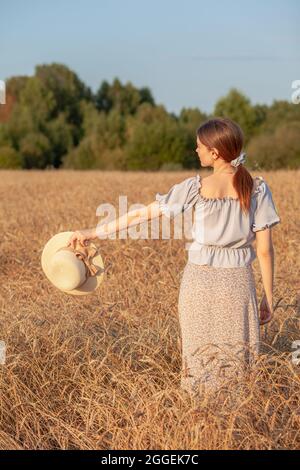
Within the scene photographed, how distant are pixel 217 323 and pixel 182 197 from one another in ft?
1.84

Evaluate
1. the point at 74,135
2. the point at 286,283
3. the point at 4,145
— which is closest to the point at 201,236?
the point at 286,283

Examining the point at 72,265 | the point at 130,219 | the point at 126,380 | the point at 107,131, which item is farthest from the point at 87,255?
the point at 107,131

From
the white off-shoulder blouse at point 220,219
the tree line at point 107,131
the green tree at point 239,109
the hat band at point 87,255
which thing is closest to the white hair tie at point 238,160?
the white off-shoulder blouse at point 220,219

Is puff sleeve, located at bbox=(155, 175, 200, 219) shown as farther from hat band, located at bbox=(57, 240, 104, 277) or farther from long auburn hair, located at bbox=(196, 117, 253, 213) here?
hat band, located at bbox=(57, 240, 104, 277)

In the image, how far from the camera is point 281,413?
3.45m

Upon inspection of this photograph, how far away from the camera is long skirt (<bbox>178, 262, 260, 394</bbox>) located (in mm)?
3318

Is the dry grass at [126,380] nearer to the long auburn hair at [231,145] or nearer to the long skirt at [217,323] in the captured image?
the long skirt at [217,323]

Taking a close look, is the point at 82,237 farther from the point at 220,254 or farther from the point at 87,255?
the point at 220,254

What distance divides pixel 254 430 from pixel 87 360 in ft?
4.19

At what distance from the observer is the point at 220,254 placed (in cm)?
334

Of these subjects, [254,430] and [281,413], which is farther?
[281,413]

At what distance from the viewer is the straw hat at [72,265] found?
12.1ft
